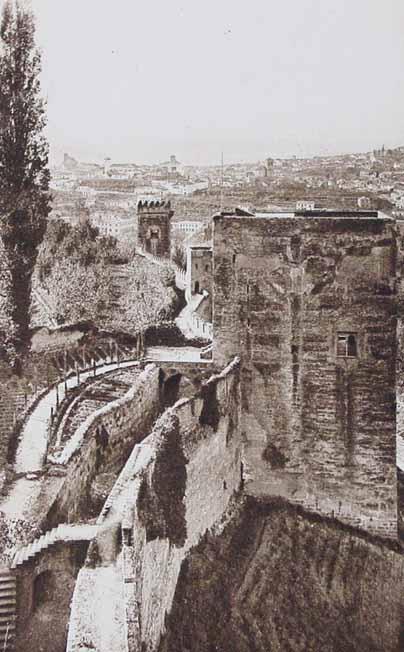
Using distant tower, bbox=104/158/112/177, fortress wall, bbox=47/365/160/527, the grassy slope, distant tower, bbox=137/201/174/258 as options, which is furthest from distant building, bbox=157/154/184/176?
the grassy slope

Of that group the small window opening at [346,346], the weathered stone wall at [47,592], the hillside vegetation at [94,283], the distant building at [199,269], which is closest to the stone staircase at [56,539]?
the weathered stone wall at [47,592]

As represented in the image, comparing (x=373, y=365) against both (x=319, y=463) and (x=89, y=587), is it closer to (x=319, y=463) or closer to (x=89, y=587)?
(x=319, y=463)

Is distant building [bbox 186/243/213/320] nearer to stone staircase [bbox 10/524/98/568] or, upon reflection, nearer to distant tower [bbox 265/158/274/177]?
distant tower [bbox 265/158/274/177]

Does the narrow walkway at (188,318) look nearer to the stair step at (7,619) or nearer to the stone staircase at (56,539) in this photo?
the stone staircase at (56,539)

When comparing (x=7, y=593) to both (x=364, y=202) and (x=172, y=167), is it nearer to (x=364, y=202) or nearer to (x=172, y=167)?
(x=364, y=202)

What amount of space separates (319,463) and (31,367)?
3.80 metres

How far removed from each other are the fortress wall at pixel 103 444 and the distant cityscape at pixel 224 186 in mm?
2699

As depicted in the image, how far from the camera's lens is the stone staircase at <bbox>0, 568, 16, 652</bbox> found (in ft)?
16.4

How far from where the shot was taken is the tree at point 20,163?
7.98 m

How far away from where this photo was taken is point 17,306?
8.85 meters

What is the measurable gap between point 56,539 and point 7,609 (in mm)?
489

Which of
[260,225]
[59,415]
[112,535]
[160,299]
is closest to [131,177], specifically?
[160,299]

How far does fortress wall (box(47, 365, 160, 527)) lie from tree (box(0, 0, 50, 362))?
1.65 meters

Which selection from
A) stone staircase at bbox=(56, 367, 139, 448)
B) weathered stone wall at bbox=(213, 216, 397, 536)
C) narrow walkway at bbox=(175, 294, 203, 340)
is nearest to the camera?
weathered stone wall at bbox=(213, 216, 397, 536)
